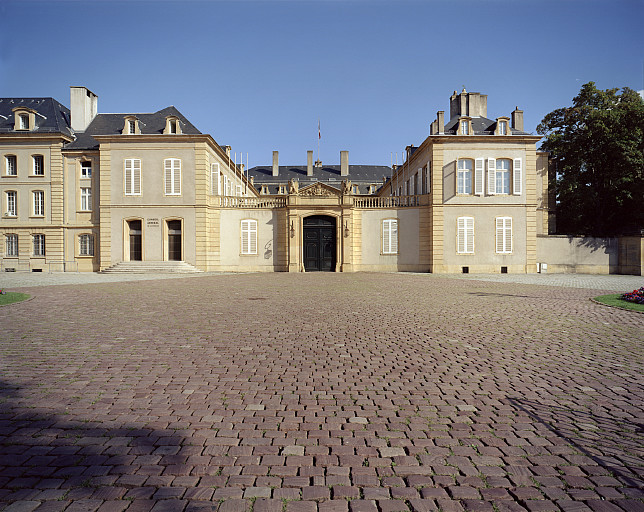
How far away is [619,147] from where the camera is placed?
29000 millimetres

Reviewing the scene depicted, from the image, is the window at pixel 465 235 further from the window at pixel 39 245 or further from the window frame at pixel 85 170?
the window at pixel 39 245

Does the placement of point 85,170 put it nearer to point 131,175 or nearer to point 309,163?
point 131,175

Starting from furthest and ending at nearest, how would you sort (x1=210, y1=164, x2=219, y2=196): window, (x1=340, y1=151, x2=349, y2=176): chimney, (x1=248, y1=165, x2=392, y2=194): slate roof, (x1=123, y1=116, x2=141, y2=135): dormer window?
(x1=340, y1=151, x2=349, y2=176): chimney
(x1=248, y1=165, x2=392, y2=194): slate roof
(x1=210, y1=164, x2=219, y2=196): window
(x1=123, y1=116, x2=141, y2=135): dormer window

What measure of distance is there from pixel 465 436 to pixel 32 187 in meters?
37.8

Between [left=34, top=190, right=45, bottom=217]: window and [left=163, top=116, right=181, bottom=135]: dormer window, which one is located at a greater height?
[left=163, top=116, right=181, bottom=135]: dormer window

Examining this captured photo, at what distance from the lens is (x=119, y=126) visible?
→ 3325 cm

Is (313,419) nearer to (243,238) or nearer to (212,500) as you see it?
(212,500)

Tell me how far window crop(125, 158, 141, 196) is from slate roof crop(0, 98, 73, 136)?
7.92 m

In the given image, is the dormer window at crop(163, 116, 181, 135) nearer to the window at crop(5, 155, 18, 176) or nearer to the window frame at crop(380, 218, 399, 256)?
the window at crop(5, 155, 18, 176)

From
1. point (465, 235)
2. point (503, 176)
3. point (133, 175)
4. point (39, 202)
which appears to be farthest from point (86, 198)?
point (503, 176)

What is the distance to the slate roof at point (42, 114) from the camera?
32.8m

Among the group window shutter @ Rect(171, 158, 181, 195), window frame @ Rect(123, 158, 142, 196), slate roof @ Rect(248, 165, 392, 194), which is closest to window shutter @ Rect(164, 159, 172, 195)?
window shutter @ Rect(171, 158, 181, 195)

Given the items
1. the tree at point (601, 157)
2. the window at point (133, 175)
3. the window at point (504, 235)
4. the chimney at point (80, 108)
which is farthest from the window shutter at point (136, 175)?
the tree at point (601, 157)

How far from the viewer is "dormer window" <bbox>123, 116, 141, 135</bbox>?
29438mm
